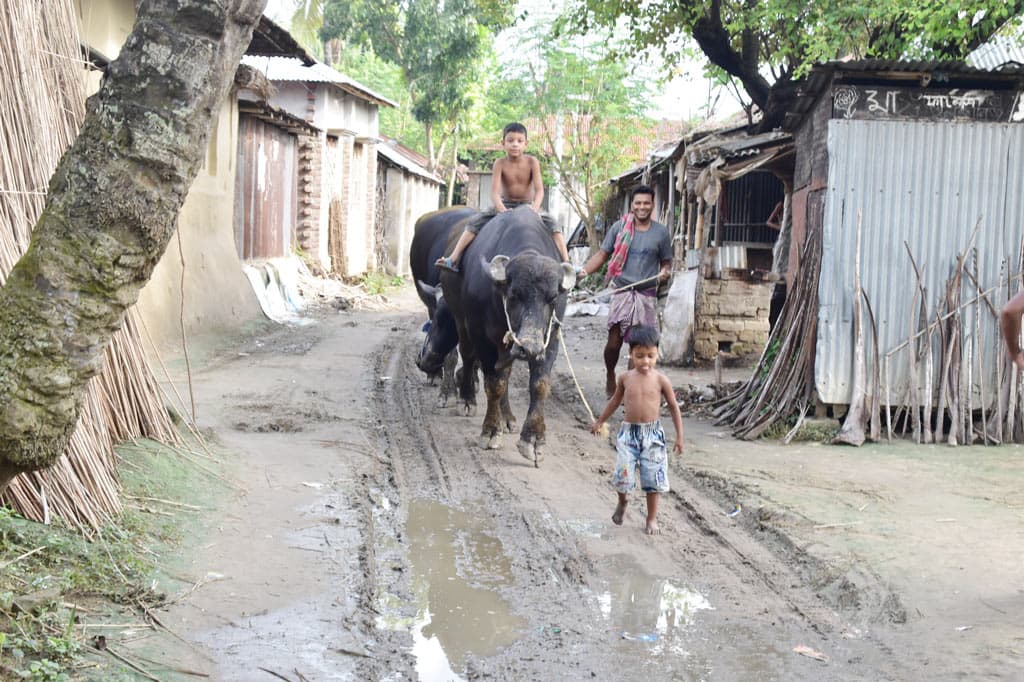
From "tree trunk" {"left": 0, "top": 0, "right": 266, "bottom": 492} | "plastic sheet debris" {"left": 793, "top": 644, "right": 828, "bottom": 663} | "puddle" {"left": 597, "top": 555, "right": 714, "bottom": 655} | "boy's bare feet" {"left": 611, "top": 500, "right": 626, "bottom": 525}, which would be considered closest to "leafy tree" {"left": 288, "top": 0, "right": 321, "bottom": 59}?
"boy's bare feet" {"left": 611, "top": 500, "right": 626, "bottom": 525}

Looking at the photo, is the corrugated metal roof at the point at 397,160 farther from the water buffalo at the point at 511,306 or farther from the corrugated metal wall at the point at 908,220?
the corrugated metal wall at the point at 908,220

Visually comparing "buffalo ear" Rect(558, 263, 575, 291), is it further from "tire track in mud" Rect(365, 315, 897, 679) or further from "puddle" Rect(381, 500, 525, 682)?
"puddle" Rect(381, 500, 525, 682)

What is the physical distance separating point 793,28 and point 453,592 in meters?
8.99

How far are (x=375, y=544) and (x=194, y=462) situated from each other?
4.69ft

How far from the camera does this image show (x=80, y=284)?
339 cm

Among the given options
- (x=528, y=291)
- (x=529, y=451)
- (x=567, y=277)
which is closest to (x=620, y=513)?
(x=529, y=451)

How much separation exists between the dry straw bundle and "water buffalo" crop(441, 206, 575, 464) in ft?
9.15

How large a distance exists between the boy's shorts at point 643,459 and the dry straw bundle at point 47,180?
2754 millimetres

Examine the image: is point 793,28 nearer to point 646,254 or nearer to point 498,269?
point 646,254

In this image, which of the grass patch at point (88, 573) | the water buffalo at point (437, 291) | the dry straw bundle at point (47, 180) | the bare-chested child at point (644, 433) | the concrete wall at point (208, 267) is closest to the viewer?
the grass patch at point (88, 573)

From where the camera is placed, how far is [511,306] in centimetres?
777

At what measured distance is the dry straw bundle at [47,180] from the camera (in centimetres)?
471

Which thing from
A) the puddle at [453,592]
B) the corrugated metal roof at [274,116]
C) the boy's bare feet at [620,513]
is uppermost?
the corrugated metal roof at [274,116]

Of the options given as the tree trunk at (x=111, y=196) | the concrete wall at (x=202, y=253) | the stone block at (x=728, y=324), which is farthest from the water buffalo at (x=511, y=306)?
the stone block at (x=728, y=324)
